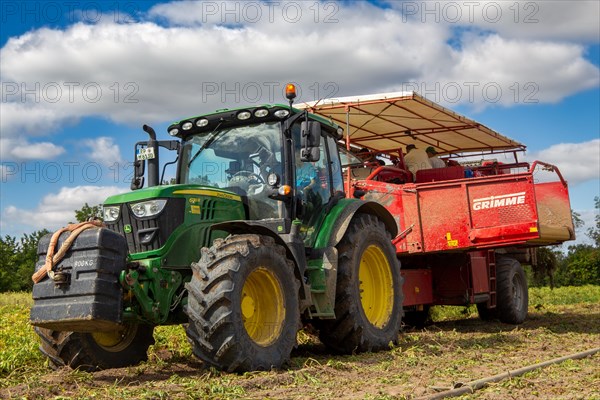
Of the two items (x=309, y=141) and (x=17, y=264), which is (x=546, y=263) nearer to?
(x=309, y=141)

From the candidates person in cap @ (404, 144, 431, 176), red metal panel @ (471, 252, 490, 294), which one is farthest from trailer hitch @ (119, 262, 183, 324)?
person in cap @ (404, 144, 431, 176)

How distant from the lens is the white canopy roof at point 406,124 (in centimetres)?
1230

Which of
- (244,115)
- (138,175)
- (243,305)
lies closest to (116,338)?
(243,305)

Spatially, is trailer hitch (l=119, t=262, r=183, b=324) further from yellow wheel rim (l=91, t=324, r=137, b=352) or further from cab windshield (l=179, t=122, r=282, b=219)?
cab windshield (l=179, t=122, r=282, b=219)

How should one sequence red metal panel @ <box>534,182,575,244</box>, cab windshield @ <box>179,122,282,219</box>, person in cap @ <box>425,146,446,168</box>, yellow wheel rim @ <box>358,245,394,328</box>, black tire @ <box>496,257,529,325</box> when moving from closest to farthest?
cab windshield @ <box>179,122,282,219</box>, yellow wheel rim @ <box>358,245,394,328</box>, red metal panel @ <box>534,182,575,244</box>, black tire @ <box>496,257,529,325</box>, person in cap @ <box>425,146,446,168</box>

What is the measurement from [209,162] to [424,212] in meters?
4.09

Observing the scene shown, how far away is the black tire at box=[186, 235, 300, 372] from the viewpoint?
6.09 m

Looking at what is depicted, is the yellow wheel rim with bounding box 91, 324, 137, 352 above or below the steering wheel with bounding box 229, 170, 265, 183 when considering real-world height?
below

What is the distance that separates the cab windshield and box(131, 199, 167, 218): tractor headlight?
1.01m

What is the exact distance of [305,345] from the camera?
30.5 feet

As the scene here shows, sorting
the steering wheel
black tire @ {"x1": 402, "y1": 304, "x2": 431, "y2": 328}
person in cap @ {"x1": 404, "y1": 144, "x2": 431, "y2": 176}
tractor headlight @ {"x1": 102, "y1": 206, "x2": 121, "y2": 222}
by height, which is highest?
person in cap @ {"x1": 404, "y1": 144, "x2": 431, "y2": 176}

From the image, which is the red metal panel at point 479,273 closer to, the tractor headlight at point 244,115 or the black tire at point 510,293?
the black tire at point 510,293

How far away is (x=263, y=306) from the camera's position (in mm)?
6902

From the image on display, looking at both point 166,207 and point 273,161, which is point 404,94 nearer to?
point 273,161
